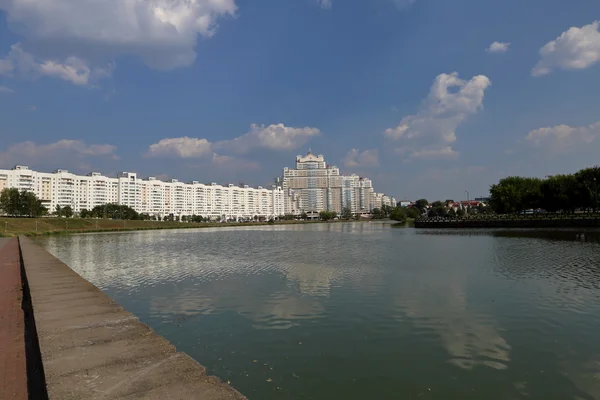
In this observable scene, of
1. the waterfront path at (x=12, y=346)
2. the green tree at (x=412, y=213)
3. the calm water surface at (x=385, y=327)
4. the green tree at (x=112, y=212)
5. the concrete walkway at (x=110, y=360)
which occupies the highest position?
the green tree at (x=112, y=212)

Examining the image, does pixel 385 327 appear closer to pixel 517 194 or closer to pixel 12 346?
pixel 12 346

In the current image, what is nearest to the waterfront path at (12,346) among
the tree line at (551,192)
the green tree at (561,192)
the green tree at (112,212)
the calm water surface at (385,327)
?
the calm water surface at (385,327)

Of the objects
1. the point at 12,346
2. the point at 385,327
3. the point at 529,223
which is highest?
the point at 529,223

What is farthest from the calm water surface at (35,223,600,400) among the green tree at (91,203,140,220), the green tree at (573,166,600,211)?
the green tree at (91,203,140,220)

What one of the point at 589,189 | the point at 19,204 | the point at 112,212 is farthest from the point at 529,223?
the point at 112,212

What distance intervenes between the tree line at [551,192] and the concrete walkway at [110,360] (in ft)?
292

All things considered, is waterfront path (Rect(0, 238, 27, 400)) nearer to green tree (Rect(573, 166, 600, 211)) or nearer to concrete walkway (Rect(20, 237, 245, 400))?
concrete walkway (Rect(20, 237, 245, 400))

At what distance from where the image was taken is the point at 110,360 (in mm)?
5465

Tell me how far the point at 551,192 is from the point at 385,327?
90.0 meters

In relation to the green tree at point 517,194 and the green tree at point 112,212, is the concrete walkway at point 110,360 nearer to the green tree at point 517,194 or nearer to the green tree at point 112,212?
the green tree at point 517,194

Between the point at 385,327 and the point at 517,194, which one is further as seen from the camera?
the point at 517,194

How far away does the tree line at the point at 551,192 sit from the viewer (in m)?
77.1

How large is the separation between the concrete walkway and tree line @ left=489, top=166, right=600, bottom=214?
8890 centimetres

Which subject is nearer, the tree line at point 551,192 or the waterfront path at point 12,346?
the waterfront path at point 12,346
